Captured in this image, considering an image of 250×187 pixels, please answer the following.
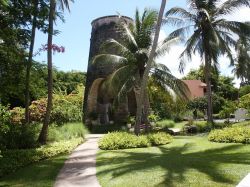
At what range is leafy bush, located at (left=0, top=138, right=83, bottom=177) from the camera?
11633 millimetres

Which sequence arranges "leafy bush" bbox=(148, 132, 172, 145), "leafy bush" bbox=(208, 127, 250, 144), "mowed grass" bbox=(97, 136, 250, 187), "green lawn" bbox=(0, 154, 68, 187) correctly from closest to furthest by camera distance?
"mowed grass" bbox=(97, 136, 250, 187) < "green lawn" bbox=(0, 154, 68, 187) < "leafy bush" bbox=(208, 127, 250, 144) < "leafy bush" bbox=(148, 132, 172, 145)

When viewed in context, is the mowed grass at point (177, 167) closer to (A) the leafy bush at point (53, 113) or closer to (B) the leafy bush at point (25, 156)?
(B) the leafy bush at point (25, 156)

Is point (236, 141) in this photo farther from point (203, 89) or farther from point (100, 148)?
point (203, 89)

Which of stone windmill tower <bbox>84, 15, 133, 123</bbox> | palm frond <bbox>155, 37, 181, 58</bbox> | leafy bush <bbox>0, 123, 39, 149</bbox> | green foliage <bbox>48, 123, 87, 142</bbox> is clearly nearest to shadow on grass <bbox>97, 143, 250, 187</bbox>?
leafy bush <bbox>0, 123, 39, 149</bbox>

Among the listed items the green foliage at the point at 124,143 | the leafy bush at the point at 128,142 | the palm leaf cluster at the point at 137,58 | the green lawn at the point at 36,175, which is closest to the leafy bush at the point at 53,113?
the palm leaf cluster at the point at 137,58

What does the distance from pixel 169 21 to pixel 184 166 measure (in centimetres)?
1595

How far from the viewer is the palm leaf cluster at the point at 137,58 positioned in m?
22.0

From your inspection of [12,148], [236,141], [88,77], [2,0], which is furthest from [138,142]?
[88,77]

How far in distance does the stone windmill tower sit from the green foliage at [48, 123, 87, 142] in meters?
8.83

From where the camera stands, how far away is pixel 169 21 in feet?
81.9

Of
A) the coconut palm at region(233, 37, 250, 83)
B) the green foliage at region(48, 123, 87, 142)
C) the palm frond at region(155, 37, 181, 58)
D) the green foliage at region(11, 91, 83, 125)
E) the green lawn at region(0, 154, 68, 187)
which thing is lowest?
the green lawn at region(0, 154, 68, 187)

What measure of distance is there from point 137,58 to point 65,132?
6.09m

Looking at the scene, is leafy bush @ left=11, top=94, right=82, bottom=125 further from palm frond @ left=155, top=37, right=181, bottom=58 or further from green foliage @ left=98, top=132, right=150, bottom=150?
green foliage @ left=98, top=132, right=150, bottom=150

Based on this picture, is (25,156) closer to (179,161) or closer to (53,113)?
(179,161)
